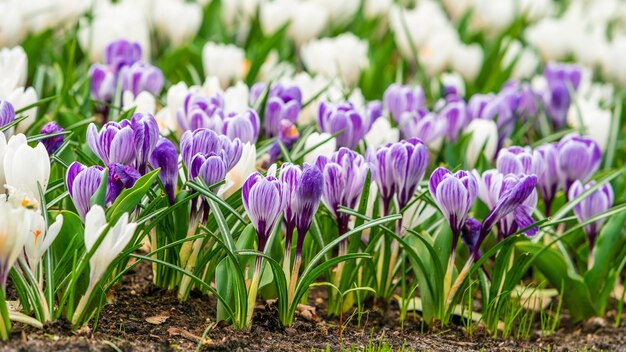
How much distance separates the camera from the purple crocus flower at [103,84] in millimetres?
3111

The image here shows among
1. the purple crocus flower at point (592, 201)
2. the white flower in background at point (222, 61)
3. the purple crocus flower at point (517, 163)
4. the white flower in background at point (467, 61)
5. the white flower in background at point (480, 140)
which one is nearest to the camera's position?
Result: the purple crocus flower at point (517, 163)

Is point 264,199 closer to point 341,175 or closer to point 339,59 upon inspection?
Answer: point 341,175

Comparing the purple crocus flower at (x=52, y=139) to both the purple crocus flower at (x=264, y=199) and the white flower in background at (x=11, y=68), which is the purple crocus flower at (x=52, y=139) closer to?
the white flower in background at (x=11, y=68)

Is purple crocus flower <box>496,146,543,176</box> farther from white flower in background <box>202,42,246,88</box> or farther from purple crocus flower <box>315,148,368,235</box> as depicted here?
white flower in background <box>202,42,246,88</box>

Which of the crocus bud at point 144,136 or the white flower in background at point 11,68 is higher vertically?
the white flower in background at point 11,68

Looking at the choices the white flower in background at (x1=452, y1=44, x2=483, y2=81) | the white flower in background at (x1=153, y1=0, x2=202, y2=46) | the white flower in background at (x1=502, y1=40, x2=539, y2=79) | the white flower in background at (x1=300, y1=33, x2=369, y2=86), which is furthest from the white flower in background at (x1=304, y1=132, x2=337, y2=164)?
the white flower in background at (x1=502, y1=40, x2=539, y2=79)

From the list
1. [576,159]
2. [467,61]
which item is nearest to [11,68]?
[576,159]

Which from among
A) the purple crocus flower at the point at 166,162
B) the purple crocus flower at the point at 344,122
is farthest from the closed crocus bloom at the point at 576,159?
the purple crocus flower at the point at 166,162

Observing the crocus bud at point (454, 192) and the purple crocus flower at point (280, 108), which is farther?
the purple crocus flower at point (280, 108)

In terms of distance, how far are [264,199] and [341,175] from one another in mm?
319

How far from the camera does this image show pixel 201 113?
104 inches

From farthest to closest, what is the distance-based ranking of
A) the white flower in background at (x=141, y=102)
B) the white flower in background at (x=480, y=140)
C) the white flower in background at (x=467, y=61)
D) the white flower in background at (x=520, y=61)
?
the white flower in background at (x=520, y=61), the white flower in background at (x=467, y=61), the white flower in background at (x=480, y=140), the white flower in background at (x=141, y=102)

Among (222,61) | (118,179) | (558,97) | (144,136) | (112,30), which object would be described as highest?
(112,30)

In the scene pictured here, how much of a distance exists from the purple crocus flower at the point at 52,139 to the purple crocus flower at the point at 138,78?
0.69 metres
